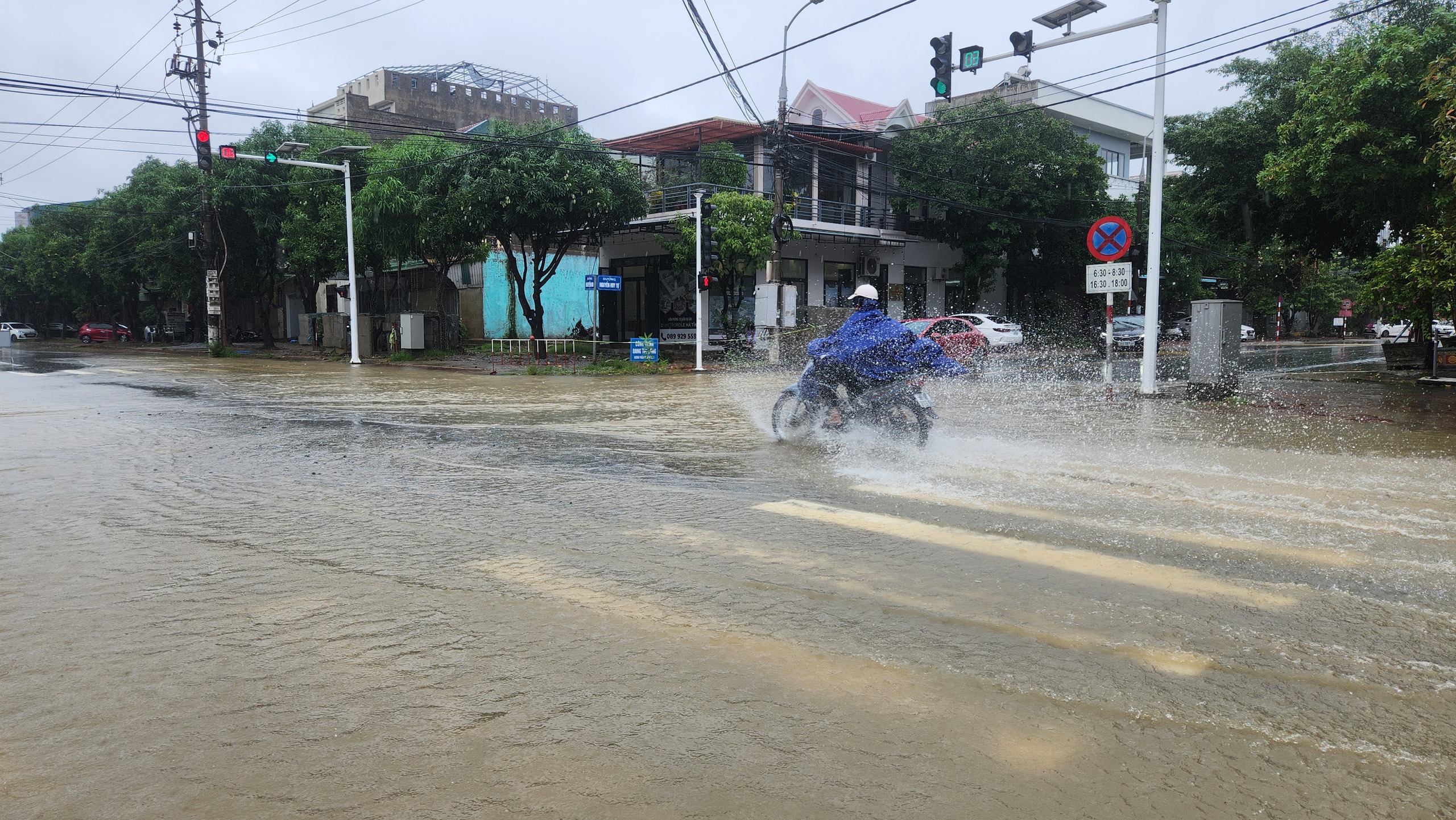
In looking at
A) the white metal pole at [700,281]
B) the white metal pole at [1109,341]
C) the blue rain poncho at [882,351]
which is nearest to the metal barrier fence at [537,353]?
the white metal pole at [700,281]

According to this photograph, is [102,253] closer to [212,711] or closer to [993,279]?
[993,279]

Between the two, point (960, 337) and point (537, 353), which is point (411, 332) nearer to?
point (537, 353)

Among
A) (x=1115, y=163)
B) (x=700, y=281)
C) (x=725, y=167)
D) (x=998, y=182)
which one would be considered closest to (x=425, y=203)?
(x=700, y=281)

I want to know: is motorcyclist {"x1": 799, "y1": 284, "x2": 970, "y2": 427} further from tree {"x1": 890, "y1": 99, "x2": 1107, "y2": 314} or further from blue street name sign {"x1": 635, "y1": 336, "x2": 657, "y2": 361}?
tree {"x1": 890, "y1": 99, "x2": 1107, "y2": 314}

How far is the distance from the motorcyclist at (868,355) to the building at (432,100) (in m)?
56.2

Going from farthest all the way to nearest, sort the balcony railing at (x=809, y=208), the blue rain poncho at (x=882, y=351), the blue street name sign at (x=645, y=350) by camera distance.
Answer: the balcony railing at (x=809, y=208), the blue street name sign at (x=645, y=350), the blue rain poncho at (x=882, y=351)

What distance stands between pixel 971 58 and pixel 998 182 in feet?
67.0

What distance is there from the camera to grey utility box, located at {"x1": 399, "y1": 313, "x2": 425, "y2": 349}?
32344 millimetres

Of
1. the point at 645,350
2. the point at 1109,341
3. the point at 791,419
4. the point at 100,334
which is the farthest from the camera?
the point at 100,334

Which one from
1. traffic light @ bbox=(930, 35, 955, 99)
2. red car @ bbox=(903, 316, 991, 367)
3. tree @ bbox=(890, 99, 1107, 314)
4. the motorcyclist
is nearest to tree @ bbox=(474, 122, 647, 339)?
red car @ bbox=(903, 316, 991, 367)

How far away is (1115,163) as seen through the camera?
46.7 metres

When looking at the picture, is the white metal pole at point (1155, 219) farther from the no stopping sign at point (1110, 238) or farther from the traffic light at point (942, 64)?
the traffic light at point (942, 64)

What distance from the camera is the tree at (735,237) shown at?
2748 cm

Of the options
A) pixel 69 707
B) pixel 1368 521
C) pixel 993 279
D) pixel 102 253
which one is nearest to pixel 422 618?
pixel 69 707
